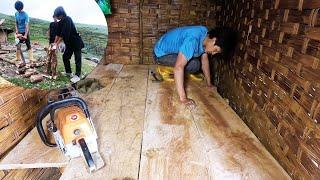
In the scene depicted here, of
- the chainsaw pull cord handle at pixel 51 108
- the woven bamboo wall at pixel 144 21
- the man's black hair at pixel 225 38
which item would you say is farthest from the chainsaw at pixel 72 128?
the woven bamboo wall at pixel 144 21

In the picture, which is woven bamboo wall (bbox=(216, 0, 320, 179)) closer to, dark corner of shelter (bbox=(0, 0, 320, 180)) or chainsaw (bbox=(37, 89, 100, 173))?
dark corner of shelter (bbox=(0, 0, 320, 180))

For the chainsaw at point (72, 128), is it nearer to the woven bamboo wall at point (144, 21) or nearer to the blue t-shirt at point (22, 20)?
the blue t-shirt at point (22, 20)

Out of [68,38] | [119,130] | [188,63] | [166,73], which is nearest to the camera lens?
[68,38]

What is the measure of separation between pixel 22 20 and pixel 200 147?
1.07m

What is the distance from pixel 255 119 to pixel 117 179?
3.26ft

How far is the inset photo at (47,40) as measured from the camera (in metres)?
1.04

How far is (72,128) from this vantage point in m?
1.04

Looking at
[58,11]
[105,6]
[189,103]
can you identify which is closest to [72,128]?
[58,11]

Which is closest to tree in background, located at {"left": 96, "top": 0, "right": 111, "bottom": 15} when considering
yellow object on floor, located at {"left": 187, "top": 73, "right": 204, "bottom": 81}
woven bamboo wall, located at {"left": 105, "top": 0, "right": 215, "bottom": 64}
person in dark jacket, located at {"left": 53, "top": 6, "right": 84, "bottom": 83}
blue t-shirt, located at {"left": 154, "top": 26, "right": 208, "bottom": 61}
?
Result: woven bamboo wall, located at {"left": 105, "top": 0, "right": 215, "bottom": 64}

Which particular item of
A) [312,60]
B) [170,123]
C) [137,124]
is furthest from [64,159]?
[312,60]

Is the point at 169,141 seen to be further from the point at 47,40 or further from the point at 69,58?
the point at 47,40

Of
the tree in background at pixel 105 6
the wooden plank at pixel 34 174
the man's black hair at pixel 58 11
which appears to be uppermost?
the tree in background at pixel 105 6

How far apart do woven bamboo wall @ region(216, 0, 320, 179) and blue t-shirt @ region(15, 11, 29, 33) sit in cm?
126

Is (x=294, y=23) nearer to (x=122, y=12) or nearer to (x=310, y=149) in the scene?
(x=310, y=149)
